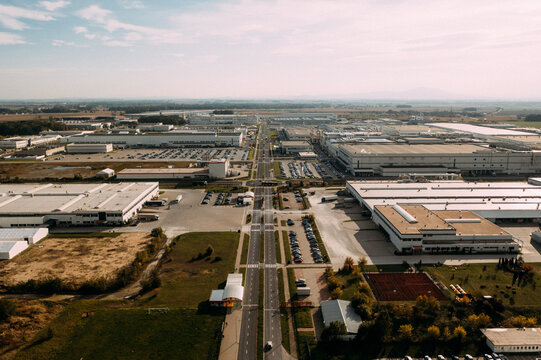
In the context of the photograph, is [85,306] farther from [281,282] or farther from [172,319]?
[281,282]

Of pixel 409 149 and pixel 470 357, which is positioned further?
pixel 409 149

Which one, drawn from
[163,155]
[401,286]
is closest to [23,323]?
[401,286]

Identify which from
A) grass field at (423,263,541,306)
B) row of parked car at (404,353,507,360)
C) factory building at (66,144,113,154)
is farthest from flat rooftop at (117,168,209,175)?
row of parked car at (404,353,507,360)

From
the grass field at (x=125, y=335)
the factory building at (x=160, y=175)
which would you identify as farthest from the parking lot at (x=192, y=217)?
the grass field at (x=125, y=335)

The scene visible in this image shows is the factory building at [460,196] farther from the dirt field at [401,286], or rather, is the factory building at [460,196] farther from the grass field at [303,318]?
the grass field at [303,318]

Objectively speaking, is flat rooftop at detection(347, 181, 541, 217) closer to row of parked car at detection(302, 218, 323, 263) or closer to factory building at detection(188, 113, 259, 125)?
row of parked car at detection(302, 218, 323, 263)

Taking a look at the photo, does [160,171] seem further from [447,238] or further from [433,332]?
[433,332]
